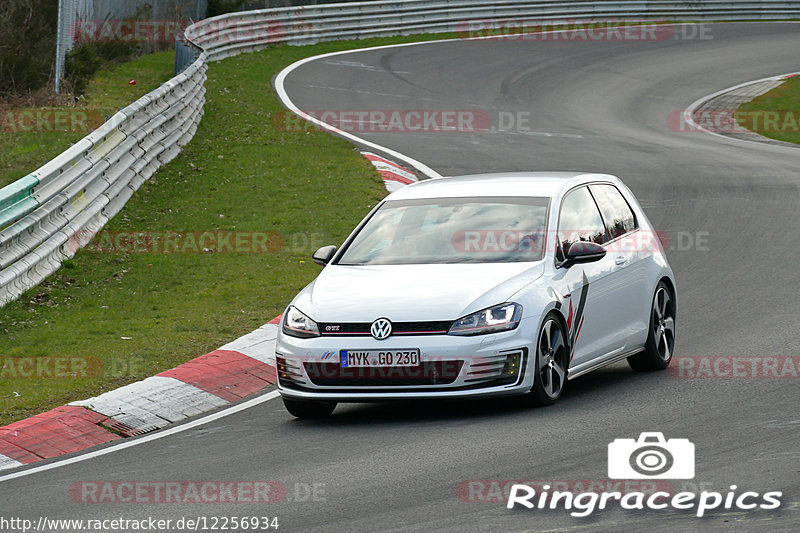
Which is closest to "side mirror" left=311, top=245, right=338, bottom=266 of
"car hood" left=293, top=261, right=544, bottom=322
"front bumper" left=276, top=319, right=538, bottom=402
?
"car hood" left=293, top=261, right=544, bottom=322

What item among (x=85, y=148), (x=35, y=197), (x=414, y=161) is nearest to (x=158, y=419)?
(x=35, y=197)

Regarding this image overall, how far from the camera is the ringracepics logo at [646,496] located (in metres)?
6.24

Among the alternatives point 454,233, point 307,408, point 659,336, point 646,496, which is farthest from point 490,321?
point 659,336

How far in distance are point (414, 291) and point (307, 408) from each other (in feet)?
3.73

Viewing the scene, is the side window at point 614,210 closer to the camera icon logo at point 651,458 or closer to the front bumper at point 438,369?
the front bumper at point 438,369

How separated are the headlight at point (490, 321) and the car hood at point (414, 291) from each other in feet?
0.14

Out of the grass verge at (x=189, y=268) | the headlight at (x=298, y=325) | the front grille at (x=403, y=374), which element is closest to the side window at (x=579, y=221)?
the front grille at (x=403, y=374)

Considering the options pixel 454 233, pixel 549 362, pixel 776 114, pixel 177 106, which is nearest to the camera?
pixel 549 362

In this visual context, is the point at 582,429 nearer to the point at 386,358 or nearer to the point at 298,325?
the point at 386,358

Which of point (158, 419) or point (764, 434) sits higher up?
point (764, 434)

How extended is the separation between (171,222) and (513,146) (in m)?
7.93

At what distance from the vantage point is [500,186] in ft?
32.7

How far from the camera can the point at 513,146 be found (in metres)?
22.5

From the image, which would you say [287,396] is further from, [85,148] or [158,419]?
[85,148]
